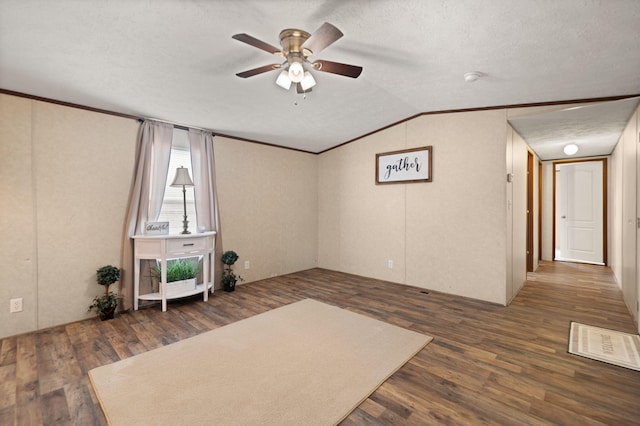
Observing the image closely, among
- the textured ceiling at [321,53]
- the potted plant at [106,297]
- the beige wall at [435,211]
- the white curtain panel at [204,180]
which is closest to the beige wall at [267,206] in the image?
the white curtain panel at [204,180]

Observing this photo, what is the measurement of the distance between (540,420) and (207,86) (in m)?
3.70

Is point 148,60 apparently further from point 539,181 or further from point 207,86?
point 539,181

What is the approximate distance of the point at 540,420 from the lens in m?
1.67

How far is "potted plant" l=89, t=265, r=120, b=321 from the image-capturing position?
10.2 ft

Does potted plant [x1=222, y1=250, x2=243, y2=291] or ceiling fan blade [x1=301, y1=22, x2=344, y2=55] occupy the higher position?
ceiling fan blade [x1=301, y1=22, x2=344, y2=55]

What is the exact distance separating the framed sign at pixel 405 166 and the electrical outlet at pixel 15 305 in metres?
4.63

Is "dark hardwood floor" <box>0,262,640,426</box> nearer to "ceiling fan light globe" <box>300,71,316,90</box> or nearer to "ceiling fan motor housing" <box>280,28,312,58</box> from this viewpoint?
"ceiling fan light globe" <box>300,71,316,90</box>

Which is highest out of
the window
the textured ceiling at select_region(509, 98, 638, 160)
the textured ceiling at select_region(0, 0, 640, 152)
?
the textured ceiling at select_region(0, 0, 640, 152)

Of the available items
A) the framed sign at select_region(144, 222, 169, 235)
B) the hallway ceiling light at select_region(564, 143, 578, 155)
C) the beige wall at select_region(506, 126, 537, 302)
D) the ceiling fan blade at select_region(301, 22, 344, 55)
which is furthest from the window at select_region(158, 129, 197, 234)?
the hallway ceiling light at select_region(564, 143, 578, 155)

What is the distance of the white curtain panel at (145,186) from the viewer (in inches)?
133

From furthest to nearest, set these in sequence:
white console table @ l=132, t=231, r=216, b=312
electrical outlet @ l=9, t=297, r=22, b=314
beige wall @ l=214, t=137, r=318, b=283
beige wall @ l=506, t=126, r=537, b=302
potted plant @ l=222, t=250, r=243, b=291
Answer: beige wall @ l=214, t=137, r=318, b=283
potted plant @ l=222, t=250, r=243, b=291
beige wall @ l=506, t=126, r=537, b=302
white console table @ l=132, t=231, r=216, b=312
electrical outlet @ l=9, t=297, r=22, b=314

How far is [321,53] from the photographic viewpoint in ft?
8.41

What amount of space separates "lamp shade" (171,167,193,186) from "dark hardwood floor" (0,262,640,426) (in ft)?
5.09

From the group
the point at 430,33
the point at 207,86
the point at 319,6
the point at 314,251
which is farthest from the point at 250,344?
the point at 314,251
